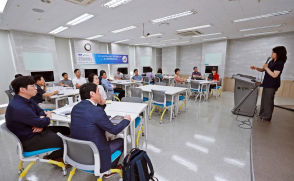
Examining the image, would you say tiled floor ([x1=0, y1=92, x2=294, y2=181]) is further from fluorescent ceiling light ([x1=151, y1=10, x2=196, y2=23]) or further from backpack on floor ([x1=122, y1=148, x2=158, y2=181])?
fluorescent ceiling light ([x1=151, y1=10, x2=196, y2=23])

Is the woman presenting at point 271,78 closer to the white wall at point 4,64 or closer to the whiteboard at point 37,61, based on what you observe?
the whiteboard at point 37,61

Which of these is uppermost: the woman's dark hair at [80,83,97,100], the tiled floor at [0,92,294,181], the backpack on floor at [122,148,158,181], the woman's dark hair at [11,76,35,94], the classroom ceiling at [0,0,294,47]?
the classroom ceiling at [0,0,294,47]

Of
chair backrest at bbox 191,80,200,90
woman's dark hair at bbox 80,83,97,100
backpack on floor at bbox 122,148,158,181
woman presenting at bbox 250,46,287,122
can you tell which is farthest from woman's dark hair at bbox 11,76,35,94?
chair backrest at bbox 191,80,200,90

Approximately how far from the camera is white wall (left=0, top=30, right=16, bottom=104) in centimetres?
527

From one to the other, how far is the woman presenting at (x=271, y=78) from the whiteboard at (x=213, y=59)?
5416 millimetres

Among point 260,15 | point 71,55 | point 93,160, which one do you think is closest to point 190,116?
point 93,160

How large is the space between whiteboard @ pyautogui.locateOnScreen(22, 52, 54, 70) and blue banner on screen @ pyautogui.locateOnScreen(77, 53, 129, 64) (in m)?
1.36

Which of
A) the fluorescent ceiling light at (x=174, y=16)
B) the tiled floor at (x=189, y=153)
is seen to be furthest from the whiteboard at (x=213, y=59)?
the tiled floor at (x=189, y=153)

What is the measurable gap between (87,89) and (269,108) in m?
4.21

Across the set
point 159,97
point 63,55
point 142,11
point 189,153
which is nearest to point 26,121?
point 189,153

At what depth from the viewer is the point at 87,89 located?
1.51 meters

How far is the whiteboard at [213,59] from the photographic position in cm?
827

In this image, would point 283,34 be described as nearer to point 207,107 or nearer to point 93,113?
point 207,107

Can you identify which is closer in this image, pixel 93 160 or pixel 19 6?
pixel 93 160
